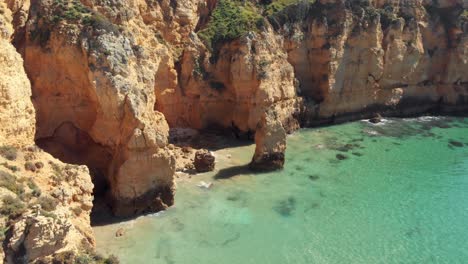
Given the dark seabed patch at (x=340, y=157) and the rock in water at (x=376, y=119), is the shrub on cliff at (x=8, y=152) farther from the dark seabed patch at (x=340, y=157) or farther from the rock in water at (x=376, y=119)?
the rock in water at (x=376, y=119)

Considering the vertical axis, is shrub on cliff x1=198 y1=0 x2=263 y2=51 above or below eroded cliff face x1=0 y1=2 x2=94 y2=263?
above

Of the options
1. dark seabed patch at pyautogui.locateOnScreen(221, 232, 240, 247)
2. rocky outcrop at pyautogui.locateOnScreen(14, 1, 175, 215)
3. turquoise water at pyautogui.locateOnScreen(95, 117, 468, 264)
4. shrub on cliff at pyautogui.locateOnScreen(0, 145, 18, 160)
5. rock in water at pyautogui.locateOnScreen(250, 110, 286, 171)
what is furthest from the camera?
rock in water at pyautogui.locateOnScreen(250, 110, 286, 171)

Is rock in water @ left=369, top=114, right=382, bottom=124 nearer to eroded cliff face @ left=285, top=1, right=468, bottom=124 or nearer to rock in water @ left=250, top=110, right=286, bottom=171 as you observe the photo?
eroded cliff face @ left=285, top=1, right=468, bottom=124

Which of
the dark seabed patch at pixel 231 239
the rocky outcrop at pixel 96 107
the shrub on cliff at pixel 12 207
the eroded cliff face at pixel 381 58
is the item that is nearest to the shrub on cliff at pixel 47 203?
the shrub on cliff at pixel 12 207

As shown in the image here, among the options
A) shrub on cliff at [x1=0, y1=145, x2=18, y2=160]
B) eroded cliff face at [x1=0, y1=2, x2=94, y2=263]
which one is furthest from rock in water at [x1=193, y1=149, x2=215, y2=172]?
shrub on cliff at [x1=0, y1=145, x2=18, y2=160]

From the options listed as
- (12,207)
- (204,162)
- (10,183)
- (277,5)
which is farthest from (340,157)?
(12,207)

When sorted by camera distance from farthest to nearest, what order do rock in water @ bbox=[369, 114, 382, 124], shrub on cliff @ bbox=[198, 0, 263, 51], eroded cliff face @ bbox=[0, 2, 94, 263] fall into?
rock in water @ bbox=[369, 114, 382, 124] < shrub on cliff @ bbox=[198, 0, 263, 51] < eroded cliff face @ bbox=[0, 2, 94, 263]

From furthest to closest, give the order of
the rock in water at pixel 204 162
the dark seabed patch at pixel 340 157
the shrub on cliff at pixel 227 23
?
the shrub on cliff at pixel 227 23
the dark seabed patch at pixel 340 157
the rock in water at pixel 204 162
